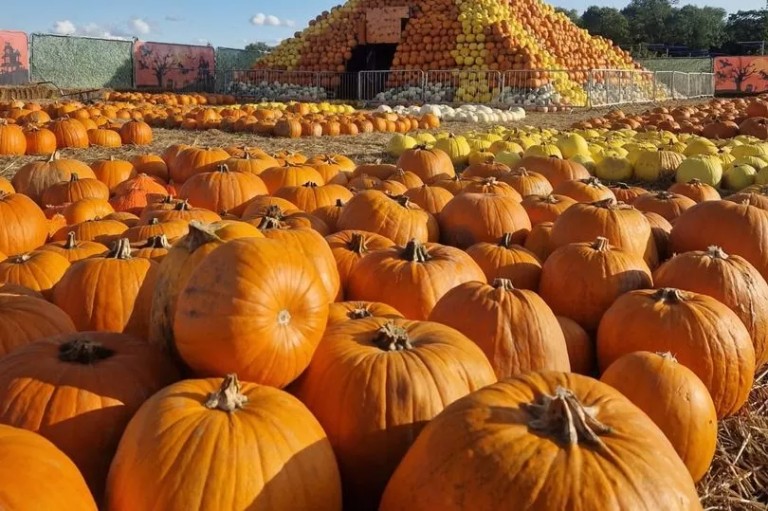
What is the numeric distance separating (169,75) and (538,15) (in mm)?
17190

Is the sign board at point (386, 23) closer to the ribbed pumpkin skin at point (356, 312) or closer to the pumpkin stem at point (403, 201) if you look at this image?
the pumpkin stem at point (403, 201)

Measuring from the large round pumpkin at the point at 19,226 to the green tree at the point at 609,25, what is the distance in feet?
190

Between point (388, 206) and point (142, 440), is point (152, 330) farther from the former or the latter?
point (388, 206)

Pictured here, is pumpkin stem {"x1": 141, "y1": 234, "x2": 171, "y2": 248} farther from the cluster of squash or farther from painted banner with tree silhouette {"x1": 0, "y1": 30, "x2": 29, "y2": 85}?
painted banner with tree silhouette {"x1": 0, "y1": 30, "x2": 29, "y2": 85}

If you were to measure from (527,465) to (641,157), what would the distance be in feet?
23.7

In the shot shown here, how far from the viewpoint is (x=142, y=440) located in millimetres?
1524

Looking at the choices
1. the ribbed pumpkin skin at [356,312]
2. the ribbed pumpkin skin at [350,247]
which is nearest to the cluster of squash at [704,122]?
the ribbed pumpkin skin at [350,247]

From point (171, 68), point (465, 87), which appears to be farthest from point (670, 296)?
point (171, 68)

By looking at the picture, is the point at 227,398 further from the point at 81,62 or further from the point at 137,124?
the point at 81,62

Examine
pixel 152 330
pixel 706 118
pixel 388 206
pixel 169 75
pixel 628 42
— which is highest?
pixel 628 42

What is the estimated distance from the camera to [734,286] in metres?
2.96

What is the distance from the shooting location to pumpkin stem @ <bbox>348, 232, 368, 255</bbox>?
3105 mm

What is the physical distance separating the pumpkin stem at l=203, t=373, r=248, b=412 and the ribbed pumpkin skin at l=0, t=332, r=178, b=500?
1.23ft

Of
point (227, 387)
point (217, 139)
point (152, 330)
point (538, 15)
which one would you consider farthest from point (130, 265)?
point (538, 15)
